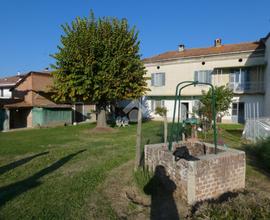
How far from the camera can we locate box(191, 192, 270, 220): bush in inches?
155

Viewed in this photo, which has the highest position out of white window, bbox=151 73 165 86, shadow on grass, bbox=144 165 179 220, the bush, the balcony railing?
white window, bbox=151 73 165 86

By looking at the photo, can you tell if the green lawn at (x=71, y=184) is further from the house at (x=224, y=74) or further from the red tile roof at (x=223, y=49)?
the red tile roof at (x=223, y=49)

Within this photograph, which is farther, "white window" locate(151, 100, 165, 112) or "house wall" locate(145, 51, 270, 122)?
"white window" locate(151, 100, 165, 112)

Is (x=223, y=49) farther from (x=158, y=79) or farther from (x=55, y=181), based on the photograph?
(x=55, y=181)

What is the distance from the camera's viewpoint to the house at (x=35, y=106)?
22188 millimetres

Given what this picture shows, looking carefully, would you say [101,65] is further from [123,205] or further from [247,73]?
[247,73]

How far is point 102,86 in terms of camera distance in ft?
50.5

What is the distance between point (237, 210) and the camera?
405 cm

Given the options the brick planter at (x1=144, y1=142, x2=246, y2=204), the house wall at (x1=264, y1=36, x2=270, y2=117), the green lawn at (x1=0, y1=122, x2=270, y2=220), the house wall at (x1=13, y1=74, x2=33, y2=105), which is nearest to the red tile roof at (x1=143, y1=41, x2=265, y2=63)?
the house wall at (x1=264, y1=36, x2=270, y2=117)

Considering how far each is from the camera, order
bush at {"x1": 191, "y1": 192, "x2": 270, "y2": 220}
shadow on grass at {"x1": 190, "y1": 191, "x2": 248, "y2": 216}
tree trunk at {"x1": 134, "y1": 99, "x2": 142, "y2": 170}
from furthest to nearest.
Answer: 1. tree trunk at {"x1": 134, "y1": 99, "x2": 142, "y2": 170}
2. shadow on grass at {"x1": 190, "y1": 191, "x2": 248, "y2": 216}
3. bush at {"x1": 191, "y1": 192, "x2": 270, "y2": 220}

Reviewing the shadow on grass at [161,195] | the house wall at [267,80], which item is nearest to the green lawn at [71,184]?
the shadow on grass at [161,195]

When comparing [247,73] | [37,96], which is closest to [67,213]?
[37,96]

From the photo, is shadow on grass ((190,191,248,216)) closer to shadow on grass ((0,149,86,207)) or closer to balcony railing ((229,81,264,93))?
shadow on grass ((0,149,86,207))

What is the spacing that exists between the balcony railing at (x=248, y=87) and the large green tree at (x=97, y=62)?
11258mm
